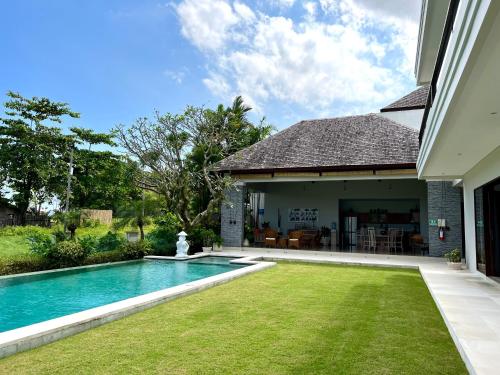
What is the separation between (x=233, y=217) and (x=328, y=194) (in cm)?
555

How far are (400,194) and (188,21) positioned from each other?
12.5 metres

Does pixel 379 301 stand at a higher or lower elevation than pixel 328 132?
lower

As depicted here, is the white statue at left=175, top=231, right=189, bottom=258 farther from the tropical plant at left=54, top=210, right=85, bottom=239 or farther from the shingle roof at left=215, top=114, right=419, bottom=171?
the shingle roof at left=215, top=114, right=419, bottom=171

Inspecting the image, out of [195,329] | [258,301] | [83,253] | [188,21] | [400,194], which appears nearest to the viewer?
[195,329]

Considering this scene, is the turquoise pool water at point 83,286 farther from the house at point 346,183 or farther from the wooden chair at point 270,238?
the house at point 346,183

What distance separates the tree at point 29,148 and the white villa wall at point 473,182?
86.3 ft

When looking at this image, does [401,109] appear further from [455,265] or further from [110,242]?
[110,242]

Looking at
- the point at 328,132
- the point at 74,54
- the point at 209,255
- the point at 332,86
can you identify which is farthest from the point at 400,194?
the point at 74,54

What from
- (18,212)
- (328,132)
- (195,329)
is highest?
(328,132)

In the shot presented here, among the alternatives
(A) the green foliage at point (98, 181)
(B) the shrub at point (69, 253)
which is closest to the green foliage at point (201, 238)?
(B) the shrub at point (69, 253)

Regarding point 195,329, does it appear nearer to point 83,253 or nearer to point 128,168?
point 83,253

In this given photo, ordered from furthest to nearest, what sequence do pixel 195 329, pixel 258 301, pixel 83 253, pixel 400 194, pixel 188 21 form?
pixel 400 194, pixel 188 21, pixel 83 253, pixel 258 301, pixel 195 329

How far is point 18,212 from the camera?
26.7m

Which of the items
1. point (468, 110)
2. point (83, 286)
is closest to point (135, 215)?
point (83, 286)
